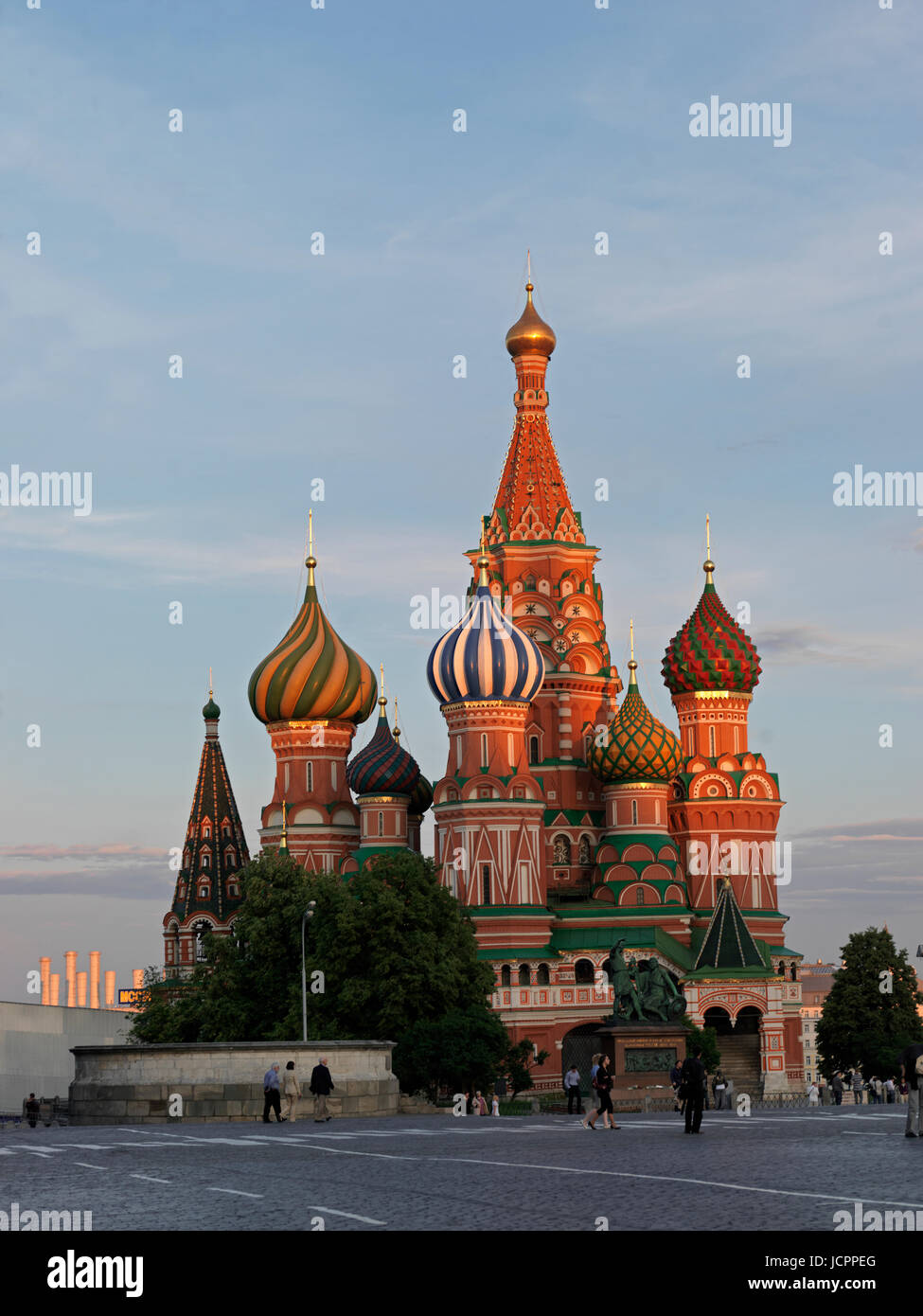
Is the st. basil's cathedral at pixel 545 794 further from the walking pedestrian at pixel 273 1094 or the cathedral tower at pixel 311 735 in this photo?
the walking pedestrian at pixel 273 1094

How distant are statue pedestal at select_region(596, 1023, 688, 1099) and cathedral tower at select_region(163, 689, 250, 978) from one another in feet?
141

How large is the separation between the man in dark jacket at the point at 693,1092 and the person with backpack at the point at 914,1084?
282 centimetres

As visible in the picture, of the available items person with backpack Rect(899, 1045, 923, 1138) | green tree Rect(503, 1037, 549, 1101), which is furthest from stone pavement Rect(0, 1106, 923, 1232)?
green tree Rect(503, 1037, 549, 1101)

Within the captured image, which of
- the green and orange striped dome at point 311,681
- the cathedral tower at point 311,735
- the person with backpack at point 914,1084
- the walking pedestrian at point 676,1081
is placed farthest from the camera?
the green and orange striped dome at point 311,681

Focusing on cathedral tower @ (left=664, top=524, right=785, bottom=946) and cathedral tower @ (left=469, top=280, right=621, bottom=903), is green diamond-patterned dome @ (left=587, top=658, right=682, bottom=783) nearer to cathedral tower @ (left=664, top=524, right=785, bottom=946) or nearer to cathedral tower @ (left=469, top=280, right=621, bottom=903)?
cathedral tower @ (left=469, top=280, right=621, bottom=903)

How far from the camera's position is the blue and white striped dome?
7706 centimetres

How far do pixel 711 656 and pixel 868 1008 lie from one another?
1804 cm

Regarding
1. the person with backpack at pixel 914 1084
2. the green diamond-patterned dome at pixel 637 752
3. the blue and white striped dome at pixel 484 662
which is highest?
the blue and white striped dome at pixel 484 662

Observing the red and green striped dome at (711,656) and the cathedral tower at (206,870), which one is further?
the cathedral tower at (206,870)

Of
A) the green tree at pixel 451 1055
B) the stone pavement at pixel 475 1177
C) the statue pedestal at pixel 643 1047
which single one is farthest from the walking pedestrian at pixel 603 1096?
the green tree at pixel 451 1055

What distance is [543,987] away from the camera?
75312 mm

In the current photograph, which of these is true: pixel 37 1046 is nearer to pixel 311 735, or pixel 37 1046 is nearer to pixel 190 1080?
pixel 311 735

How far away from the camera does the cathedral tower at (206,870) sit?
90250 millimetres

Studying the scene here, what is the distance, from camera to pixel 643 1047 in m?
48.8
